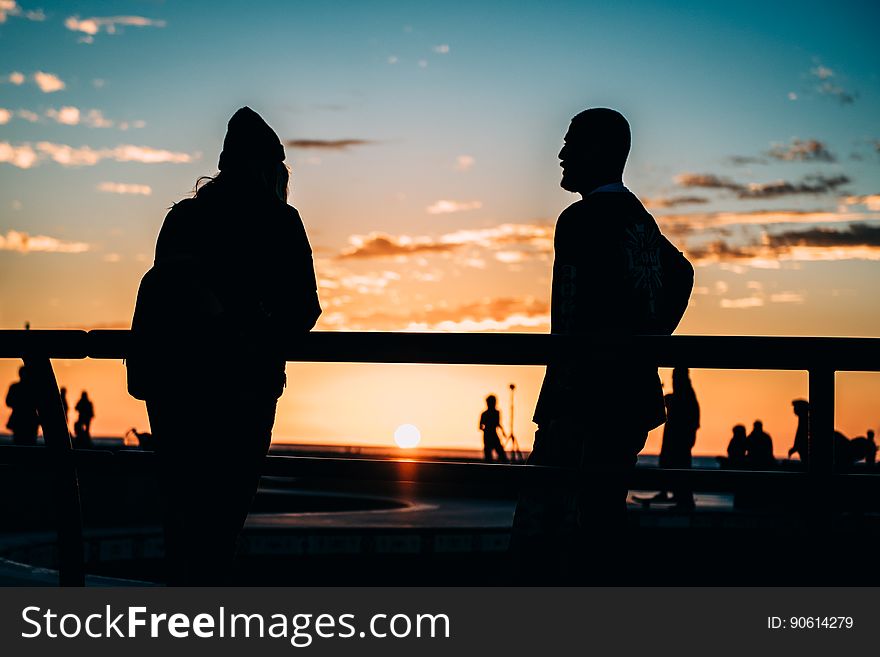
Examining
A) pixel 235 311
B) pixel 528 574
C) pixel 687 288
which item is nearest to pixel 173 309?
pixel 235 311

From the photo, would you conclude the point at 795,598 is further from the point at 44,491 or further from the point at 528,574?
the point at 44,491

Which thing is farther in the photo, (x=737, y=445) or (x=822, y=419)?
(x=737, y=445)

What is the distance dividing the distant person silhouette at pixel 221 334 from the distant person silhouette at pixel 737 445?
1623 cm

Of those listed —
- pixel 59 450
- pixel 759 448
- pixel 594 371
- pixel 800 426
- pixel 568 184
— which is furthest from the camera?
pixel 759 448

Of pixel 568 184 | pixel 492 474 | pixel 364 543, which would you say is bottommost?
pixel 364 543

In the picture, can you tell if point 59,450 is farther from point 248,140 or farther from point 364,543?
point 364,543

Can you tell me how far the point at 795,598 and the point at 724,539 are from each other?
1308cm

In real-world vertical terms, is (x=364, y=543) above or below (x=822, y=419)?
below

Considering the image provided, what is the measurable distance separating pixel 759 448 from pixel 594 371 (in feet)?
52.1

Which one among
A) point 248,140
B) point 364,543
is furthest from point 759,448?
point 248,140

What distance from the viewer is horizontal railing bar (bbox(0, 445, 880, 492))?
11.1ft

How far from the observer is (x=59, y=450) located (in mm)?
4277

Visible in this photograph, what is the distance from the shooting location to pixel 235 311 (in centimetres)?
352

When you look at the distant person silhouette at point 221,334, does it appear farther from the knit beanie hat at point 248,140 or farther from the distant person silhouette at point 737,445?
the distant person silhouette at point 737,445
